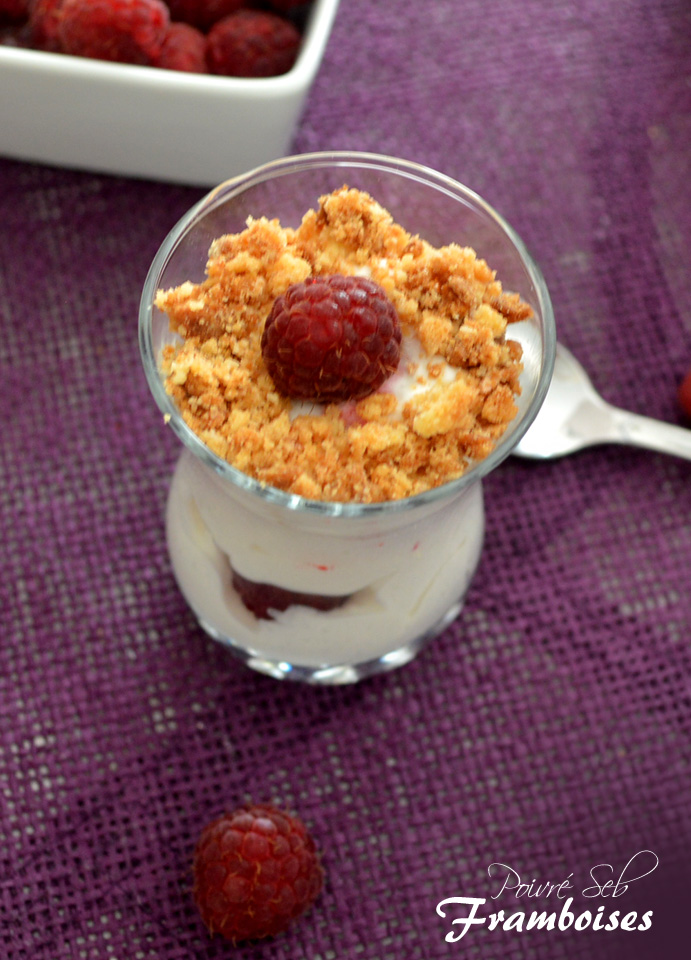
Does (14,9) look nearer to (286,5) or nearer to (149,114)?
(149,114)

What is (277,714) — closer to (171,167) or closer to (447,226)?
(447,226)

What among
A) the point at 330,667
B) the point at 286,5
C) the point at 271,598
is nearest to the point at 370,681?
the point at 330,667

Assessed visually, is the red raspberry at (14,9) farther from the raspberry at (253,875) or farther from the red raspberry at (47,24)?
the raspberry at (253,875)

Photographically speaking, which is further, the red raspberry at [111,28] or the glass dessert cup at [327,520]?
the red raspberry at [111,28]

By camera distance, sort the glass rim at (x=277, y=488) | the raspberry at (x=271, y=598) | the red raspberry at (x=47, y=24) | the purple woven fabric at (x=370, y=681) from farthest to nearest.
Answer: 1. the red raspberry at (x=47, y=24)
2. the purple woven fabric at (x=370, y=681)
3. the raspberry at (x=271, y=598)
4. the glass rim at (x=277, y=488)

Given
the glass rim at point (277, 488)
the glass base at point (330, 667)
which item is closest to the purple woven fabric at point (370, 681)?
the glass base at point (330, 667)

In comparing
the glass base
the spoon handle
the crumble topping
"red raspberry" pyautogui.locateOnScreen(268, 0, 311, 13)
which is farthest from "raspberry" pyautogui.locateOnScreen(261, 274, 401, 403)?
"red raspberry" pyautogui.locateOnScreen(268, 0, 311, 13)

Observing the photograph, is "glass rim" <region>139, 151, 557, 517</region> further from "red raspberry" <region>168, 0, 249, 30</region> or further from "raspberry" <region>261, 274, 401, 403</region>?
"red raspberry" <region>168, 0, 249, 30</region>
